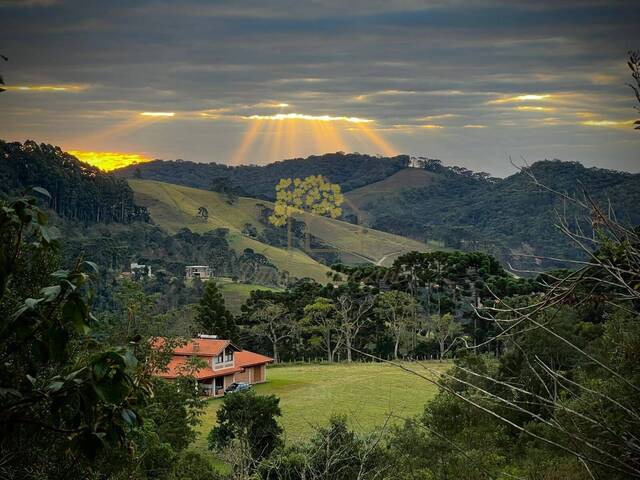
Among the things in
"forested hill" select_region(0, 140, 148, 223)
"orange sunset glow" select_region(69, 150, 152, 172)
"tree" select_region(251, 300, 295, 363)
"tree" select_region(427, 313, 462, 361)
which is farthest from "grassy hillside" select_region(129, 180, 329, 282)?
"tree" select_region(427, 313, 462, 361)

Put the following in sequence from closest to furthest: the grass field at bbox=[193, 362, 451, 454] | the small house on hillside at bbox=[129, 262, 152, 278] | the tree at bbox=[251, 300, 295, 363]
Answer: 1. the grass field at bbox=[193, 362, 451, 454]
2. the tree at bbox=[251, 300, 295, 363]
3. the small house on hillside at bbox=[129, 262, 152, 278]

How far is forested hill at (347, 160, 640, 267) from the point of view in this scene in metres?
96.9

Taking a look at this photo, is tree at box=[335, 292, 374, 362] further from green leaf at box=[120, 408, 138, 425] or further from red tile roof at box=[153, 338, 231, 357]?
green leaf at box=[120, 408, 138, 425]

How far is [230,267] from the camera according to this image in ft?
272

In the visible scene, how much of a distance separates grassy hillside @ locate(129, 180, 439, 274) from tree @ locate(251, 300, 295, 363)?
46779 millimetres

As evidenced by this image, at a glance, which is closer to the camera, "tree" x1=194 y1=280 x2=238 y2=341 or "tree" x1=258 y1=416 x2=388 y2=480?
"tree" x1=258 y1=416 x2=388 y2=480

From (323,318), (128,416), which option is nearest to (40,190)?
(128,416)

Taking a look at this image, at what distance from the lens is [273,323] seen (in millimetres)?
46969

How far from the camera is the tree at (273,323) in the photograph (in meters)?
46.3

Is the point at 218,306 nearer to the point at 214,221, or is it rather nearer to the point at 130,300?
the point at 130,300

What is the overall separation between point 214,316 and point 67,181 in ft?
170

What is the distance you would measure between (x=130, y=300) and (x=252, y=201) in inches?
4207

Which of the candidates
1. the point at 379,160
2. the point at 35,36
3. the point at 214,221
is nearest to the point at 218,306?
the point at 214,221

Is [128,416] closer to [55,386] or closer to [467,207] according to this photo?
[55,386]
